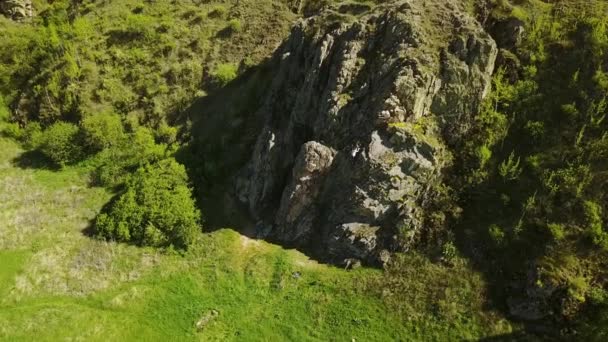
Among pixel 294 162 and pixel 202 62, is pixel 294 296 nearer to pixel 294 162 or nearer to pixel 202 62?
pixel 294 162

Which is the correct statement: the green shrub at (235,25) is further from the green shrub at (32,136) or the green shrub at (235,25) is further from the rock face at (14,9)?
the rock face at (14,9)

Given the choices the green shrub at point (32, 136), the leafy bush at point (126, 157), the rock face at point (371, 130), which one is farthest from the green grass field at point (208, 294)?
the green shrub at point (32, 136)

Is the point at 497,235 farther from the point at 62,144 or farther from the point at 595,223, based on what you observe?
the point at 62,144

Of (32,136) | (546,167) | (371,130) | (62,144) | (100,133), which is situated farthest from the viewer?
(32,136)

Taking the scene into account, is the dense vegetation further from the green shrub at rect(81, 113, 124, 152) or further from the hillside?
the green shrub at rect(81, 113, 124, 152)

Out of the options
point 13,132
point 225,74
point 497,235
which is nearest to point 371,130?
point 497,235

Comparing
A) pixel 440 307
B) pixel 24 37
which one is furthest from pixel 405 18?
pixel 24 37
